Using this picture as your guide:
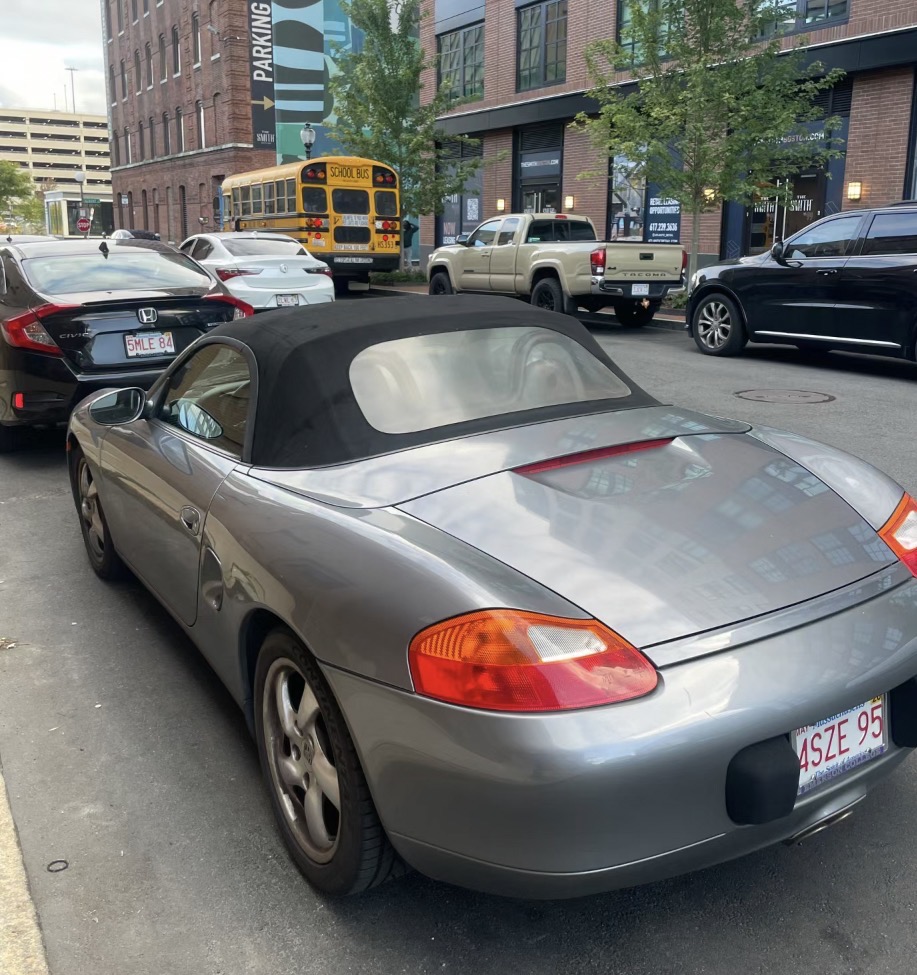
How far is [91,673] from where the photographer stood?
3955mm

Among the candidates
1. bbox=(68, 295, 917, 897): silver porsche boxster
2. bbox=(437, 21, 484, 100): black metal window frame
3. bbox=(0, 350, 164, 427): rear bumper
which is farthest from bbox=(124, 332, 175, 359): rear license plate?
bbox=(437, 21, 484, 100): black metal window frame

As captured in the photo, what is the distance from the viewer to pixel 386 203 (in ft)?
84.1

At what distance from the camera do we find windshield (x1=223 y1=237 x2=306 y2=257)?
14.7 m

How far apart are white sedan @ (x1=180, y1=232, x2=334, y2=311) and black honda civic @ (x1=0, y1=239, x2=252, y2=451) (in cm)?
507

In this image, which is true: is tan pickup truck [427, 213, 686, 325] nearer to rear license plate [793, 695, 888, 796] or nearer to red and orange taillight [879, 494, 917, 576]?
red and orange taillight [879, 494, 917, 576]

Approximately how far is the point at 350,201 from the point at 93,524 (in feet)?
69.7

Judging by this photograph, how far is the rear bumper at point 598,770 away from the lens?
1945mm

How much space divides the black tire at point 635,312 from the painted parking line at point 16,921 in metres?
14.7

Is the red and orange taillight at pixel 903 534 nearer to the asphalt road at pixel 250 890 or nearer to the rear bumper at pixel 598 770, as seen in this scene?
the rear bumper at pixel 598 770

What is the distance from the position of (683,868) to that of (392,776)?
65 cm

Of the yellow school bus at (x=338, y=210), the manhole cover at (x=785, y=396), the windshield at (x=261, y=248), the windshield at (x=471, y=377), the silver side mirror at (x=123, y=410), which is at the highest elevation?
the yellow school bus at (x=338, y=210)

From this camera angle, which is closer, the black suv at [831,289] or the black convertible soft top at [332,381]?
the black convertible soft top at [332,381]

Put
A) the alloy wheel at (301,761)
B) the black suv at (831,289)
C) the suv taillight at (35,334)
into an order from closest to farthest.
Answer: the alloy wheel at (301,761) → the suv taillight at (35,334) → the black suv at (831,289)

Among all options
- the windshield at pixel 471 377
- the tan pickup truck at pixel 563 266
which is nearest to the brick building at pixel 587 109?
the tan pickup truck at pixel 563 266
